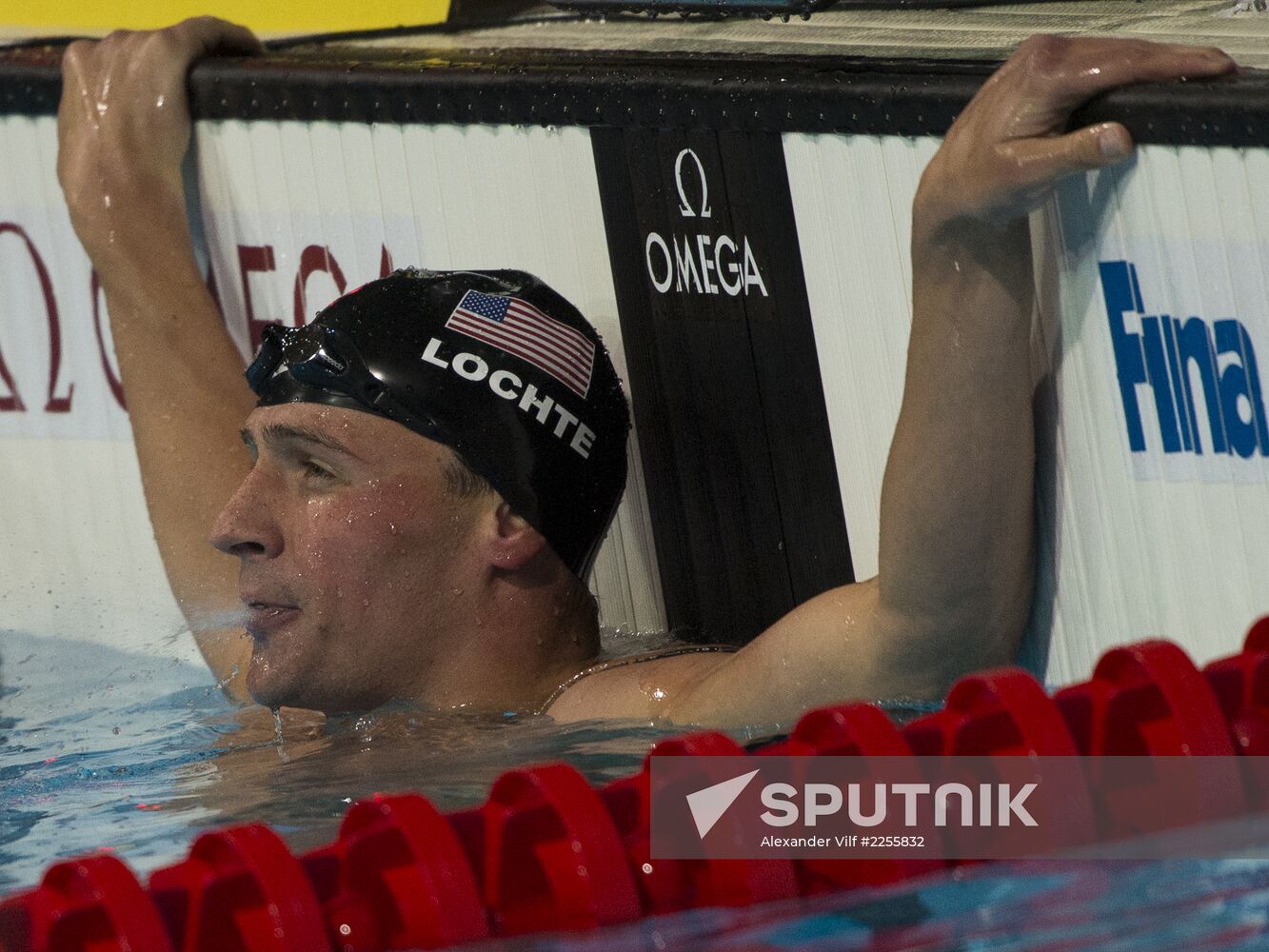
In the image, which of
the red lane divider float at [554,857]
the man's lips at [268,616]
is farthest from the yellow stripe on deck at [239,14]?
the red lane divider float at [554,857]

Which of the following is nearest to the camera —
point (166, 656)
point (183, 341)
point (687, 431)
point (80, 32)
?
point (687, 431)

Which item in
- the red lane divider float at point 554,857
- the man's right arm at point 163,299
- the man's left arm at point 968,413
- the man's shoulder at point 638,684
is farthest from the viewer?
the man's right arm at point 163,299

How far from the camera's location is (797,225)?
204 cm

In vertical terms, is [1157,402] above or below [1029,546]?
above

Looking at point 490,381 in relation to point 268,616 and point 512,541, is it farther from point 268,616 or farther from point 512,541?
point 268,616

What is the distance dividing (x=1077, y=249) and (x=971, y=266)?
0.13 meters

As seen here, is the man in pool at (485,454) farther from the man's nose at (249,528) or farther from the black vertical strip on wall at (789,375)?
the black vertical strip on wall at (789,375)

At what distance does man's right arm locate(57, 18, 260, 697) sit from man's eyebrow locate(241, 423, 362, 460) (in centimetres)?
39

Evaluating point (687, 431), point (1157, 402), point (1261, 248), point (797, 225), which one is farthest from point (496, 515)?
point (1261, 248)

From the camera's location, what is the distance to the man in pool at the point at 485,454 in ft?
5.43

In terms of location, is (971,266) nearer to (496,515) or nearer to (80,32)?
(496,515)

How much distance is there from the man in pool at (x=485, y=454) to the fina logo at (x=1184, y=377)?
9 cm

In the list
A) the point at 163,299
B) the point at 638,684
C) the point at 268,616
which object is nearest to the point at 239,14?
the point at 163,299

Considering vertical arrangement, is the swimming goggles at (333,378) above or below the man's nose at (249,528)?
above
